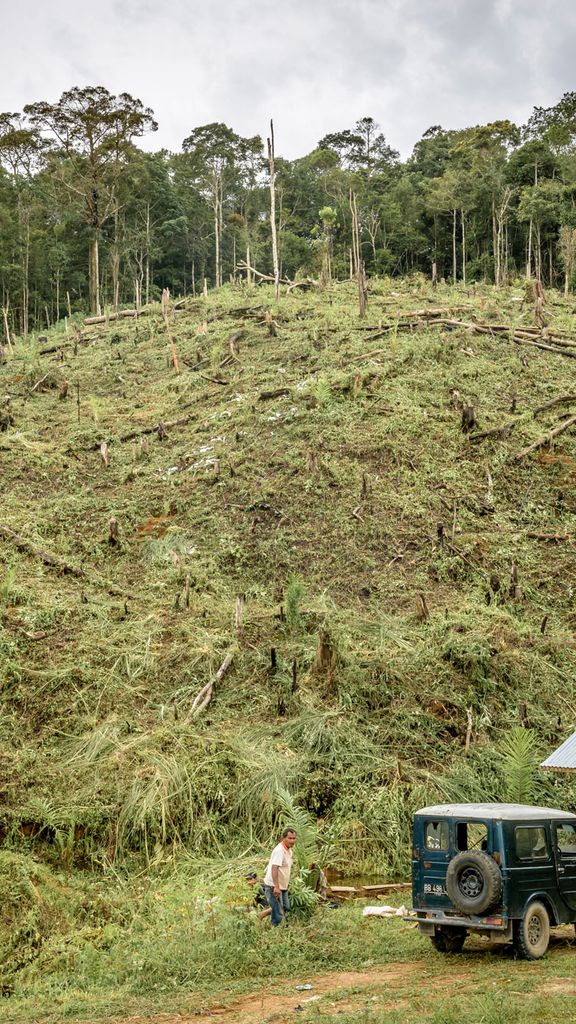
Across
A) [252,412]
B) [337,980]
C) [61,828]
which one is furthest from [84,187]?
[337,980]

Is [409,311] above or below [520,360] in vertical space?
above

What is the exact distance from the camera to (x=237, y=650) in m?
12.9

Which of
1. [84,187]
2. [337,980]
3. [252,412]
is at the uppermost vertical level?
[84,187]

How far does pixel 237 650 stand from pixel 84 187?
31.2 meters

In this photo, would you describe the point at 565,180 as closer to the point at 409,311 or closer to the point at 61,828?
the point at 409,311

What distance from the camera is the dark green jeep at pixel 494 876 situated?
7145mm

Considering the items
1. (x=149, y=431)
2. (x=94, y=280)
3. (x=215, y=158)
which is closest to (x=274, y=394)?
(x=149, y=431)

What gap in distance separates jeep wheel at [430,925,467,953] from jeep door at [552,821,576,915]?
36.1 inches

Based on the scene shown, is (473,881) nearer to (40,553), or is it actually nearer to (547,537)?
(547,537)

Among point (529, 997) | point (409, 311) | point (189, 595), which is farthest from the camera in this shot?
point (409, 311)

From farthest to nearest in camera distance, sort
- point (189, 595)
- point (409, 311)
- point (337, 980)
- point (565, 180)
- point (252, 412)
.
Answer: point (565, 180) < point (409, 311) < point (252, 412) < point (189, 595) < point (337, 980)

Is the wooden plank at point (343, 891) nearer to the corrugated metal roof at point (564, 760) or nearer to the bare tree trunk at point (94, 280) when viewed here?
the corrugated metal roof at point (564, 760)

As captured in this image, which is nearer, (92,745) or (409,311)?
(92,745)

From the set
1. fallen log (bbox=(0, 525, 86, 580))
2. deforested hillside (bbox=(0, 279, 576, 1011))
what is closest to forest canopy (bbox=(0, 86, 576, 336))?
deforested hillside (bbox=(0, 279, 576, 1011))
